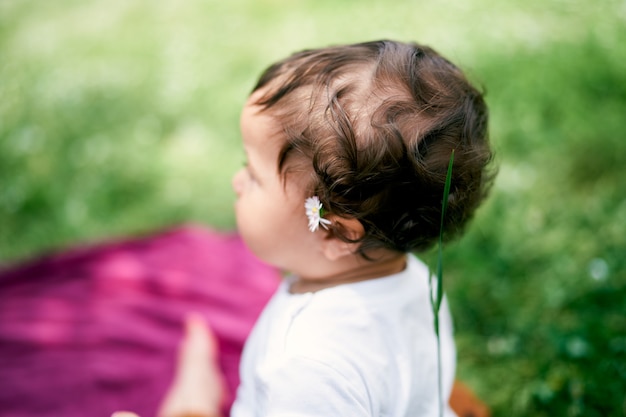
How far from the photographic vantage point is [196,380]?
2.06 metres

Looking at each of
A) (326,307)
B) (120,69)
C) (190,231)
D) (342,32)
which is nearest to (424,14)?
(342,32)

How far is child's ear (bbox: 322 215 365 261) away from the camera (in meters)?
1.39

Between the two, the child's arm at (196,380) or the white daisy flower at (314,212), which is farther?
the child's arm at (196,380)

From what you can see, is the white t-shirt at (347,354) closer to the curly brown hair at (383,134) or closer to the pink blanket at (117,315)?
the curly brown hair at (383,134)

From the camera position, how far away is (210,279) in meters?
2.58

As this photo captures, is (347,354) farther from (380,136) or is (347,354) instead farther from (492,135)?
(492,135)

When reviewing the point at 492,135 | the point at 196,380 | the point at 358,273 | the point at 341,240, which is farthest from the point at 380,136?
the point at 492,135

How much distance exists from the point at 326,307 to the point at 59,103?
112 inches

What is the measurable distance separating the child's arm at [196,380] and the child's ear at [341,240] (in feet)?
2.57

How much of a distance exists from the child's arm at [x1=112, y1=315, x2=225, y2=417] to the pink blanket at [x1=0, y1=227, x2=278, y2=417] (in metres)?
0.05

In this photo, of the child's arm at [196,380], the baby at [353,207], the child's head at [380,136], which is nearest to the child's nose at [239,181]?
the baby at [353,207]

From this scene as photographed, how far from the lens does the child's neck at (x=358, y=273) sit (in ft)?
4.96

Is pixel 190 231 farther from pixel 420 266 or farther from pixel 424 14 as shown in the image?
pixel 424 14

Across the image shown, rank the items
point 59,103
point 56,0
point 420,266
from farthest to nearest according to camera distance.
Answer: point 56,0, point 59,103, point 420,266
